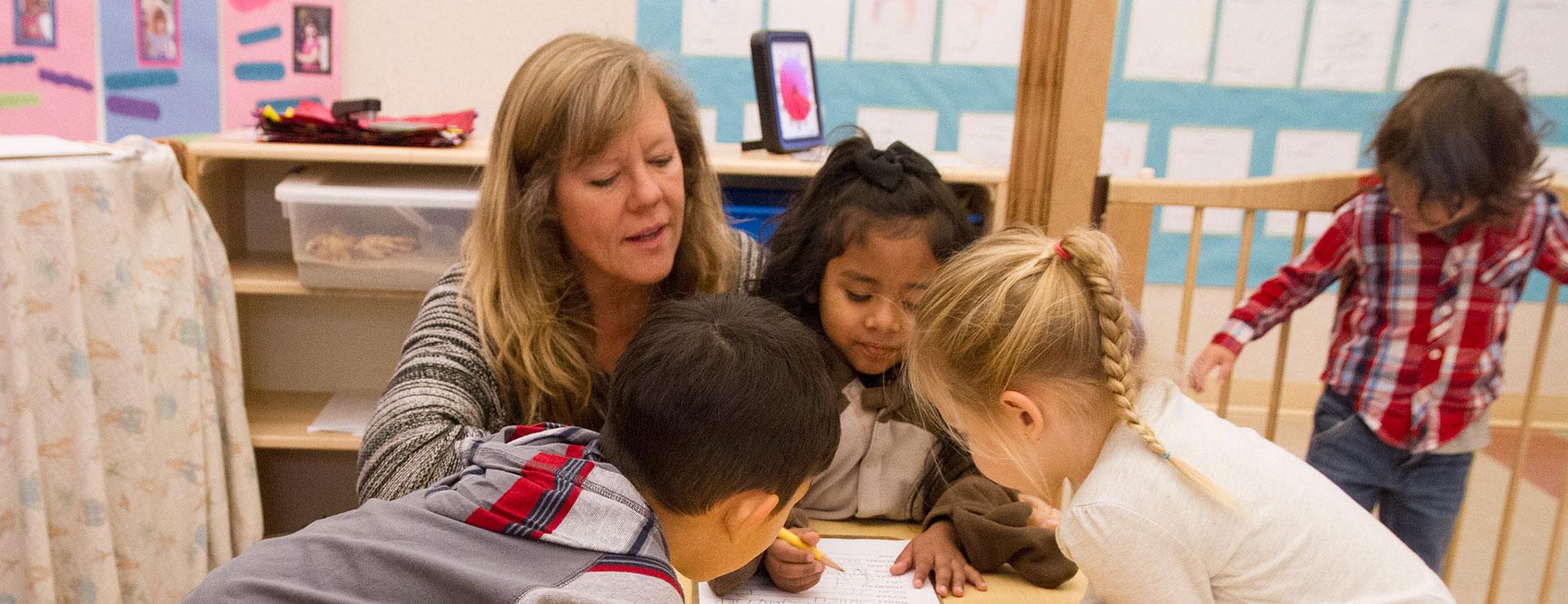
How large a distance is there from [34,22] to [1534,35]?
11.4 feet

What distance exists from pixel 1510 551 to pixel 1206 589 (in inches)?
79.8

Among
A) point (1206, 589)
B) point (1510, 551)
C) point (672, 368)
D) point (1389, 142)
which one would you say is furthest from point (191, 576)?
point (1510, 551)

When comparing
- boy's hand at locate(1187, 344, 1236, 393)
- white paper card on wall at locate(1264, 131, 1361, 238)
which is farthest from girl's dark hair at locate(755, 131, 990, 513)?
white paper card on wall at locate(1264, 131, 1361, 238)

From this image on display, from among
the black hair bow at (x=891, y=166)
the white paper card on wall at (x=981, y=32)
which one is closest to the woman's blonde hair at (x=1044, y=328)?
the black hair bow at (x=891, y=166)

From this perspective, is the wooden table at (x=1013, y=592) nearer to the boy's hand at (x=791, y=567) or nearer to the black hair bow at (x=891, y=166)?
the boy's hand at (x=791, y=567)

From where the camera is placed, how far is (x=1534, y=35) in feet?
9.54

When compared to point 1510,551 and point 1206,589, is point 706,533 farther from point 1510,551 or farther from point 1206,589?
point 1510,551

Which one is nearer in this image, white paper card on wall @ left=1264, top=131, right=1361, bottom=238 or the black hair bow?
the black hair bow

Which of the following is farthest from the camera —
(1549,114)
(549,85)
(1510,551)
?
(1549,114)

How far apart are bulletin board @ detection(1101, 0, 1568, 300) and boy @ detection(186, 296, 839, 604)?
84.0 inches

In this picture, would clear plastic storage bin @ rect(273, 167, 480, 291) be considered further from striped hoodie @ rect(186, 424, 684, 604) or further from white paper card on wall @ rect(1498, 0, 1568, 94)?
white paper card on wall @ rect(1498, 0, 1568, 94)

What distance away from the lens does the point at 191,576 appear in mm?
1743

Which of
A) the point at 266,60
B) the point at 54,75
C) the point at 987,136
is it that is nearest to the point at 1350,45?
the point at 987,136

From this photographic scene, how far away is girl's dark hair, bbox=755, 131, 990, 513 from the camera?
4.37 feet
